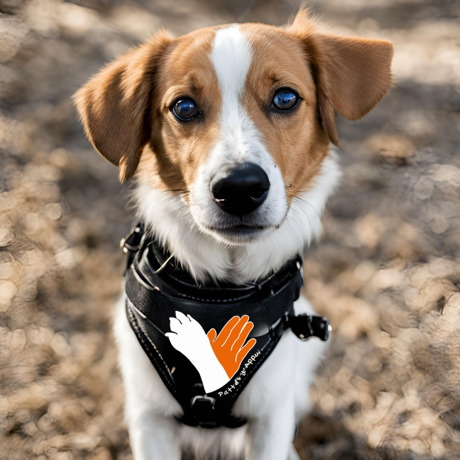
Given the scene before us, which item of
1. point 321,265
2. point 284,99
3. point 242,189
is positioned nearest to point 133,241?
point 242,189

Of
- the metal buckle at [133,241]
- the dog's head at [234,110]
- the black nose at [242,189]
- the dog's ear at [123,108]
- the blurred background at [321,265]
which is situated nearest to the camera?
the black nose at [242,189]

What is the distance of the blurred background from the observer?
9.30 ft

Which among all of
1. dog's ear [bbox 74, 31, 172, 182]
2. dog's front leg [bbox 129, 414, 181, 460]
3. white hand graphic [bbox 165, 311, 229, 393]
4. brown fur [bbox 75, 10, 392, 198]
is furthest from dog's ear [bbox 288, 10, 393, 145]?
dog's front leg [bbox 129, 414, 181, 460]

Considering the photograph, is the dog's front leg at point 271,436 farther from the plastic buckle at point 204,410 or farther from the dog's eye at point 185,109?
the dog's eye at point 185,109

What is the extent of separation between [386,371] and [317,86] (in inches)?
72.7

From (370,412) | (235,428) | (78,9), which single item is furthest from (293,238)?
(78,9)

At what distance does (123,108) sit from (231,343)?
3.65 feet

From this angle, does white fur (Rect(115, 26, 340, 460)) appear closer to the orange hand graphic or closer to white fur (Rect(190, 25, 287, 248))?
white fur (Rect(190, 25, 287, 248))

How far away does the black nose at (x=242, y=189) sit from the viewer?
168 centimetres

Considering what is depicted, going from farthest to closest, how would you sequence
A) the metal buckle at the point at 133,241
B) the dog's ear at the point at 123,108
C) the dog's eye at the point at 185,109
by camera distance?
1. the metal buckle at the point at 133,241
2. the dog's ear at the point at 123,108
3. the dog's eye at the point at 185,109

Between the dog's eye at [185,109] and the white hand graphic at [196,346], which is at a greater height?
the dog's eye at [185,109]

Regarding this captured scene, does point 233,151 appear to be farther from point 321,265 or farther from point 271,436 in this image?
point 321,265

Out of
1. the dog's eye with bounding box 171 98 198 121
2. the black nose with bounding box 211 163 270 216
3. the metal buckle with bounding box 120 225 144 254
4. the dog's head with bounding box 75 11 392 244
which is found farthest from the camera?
the metal buckle with bounding box 120 225 144 254

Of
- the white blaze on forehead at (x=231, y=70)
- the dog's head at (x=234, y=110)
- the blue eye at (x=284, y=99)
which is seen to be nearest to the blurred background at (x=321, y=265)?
the dog's head at (x=234, y=110)
